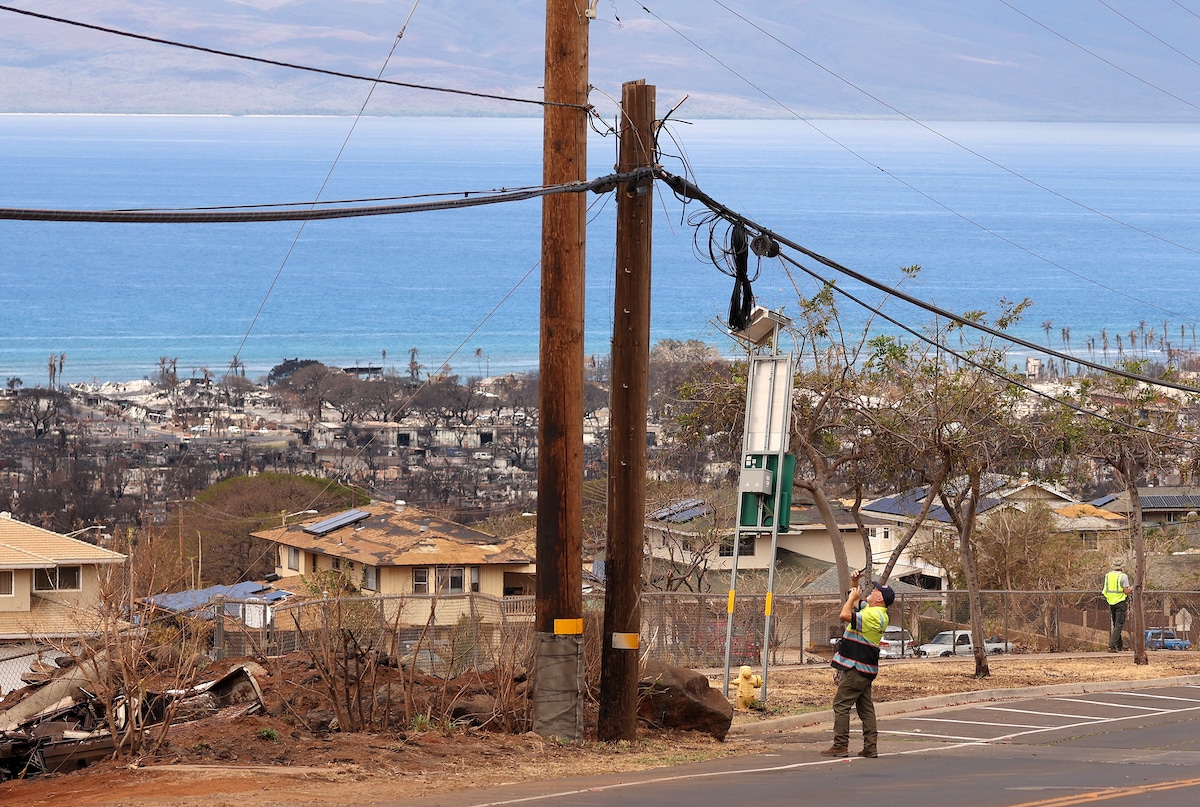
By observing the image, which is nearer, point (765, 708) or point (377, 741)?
point (377, 741)

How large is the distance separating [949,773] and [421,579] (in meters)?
30.0

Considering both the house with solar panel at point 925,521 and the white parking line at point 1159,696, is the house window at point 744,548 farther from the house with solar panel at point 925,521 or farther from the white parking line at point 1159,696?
the white parking line at point 1159,696

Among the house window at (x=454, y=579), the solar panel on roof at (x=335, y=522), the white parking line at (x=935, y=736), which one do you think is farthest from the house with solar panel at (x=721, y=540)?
the white parking line at (x=935, y=736)

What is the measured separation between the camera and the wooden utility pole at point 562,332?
1338cm

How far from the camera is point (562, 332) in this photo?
44.0 feet

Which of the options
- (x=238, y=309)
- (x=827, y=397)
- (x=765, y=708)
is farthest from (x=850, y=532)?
(x=238, y=309)

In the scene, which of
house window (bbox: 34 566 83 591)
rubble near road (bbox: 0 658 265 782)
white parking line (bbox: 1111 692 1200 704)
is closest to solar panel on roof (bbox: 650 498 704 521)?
house window (bbox: 34 566 83 591)

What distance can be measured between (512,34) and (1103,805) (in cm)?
15585

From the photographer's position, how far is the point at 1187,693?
21109 millimetres

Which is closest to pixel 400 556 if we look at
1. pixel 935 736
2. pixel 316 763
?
pixel 935 736

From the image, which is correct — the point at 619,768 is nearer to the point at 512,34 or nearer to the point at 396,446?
the point at 396,446

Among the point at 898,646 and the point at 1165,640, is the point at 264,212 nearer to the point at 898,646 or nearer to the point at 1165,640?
the point at 898,646

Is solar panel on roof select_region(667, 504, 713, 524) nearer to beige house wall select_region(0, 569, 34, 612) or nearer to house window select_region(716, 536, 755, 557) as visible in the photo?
house window select_region(716, 536, 755, 557)

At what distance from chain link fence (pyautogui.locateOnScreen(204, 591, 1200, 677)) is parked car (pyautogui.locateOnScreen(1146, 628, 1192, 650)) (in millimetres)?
192
